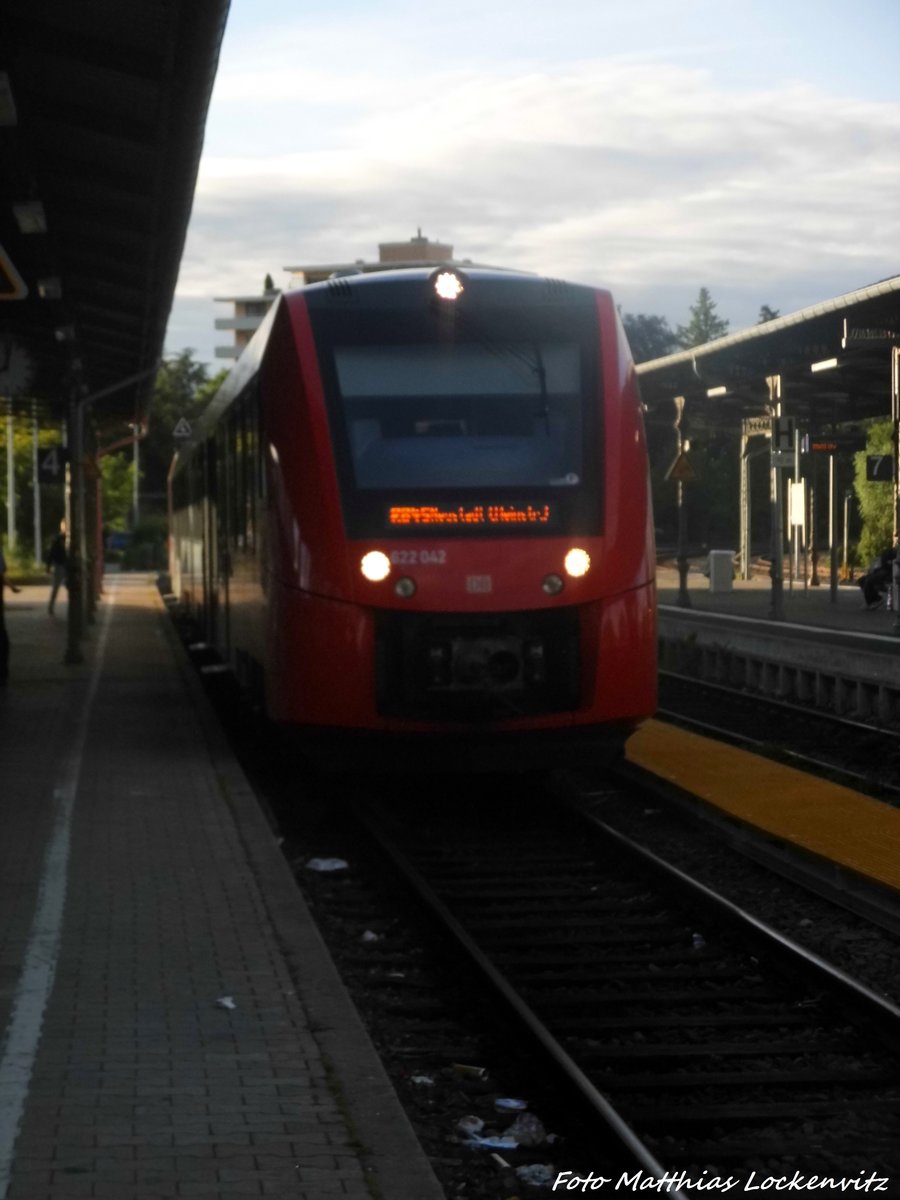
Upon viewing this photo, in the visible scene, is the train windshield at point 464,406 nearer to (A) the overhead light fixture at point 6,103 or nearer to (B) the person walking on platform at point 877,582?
(A) the overhead light fixture at point 6,103

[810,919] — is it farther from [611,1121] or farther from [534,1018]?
[611,1121]

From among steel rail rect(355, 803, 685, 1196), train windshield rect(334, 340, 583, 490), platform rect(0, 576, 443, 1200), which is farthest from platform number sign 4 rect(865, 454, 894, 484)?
steel rail rect(355, 803, 685, 1196)

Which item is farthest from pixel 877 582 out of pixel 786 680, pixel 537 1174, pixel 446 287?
pixel 537 1174

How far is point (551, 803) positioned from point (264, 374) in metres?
3.27

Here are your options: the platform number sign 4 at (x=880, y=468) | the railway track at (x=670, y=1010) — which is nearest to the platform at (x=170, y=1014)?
the railway track at (x=670, y=1010)

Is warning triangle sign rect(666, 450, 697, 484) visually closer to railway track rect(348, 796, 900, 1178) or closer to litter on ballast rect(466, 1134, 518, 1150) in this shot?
railway track rect(348, 796, 900, 1178)

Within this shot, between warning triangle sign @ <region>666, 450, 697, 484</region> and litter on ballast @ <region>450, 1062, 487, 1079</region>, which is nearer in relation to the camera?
litter on ballast @ <region>450, 1062, 487, 1079</region>

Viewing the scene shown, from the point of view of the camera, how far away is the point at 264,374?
39.1 feet

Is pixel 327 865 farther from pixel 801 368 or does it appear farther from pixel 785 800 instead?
pixel 801 368

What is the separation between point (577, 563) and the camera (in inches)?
439

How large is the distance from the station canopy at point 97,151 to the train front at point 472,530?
158cm

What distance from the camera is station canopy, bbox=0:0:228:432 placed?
33.9ft

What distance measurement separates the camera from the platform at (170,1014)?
A: 5090 millimetres

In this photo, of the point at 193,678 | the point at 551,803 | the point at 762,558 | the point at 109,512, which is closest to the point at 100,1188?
the point at 551,803
